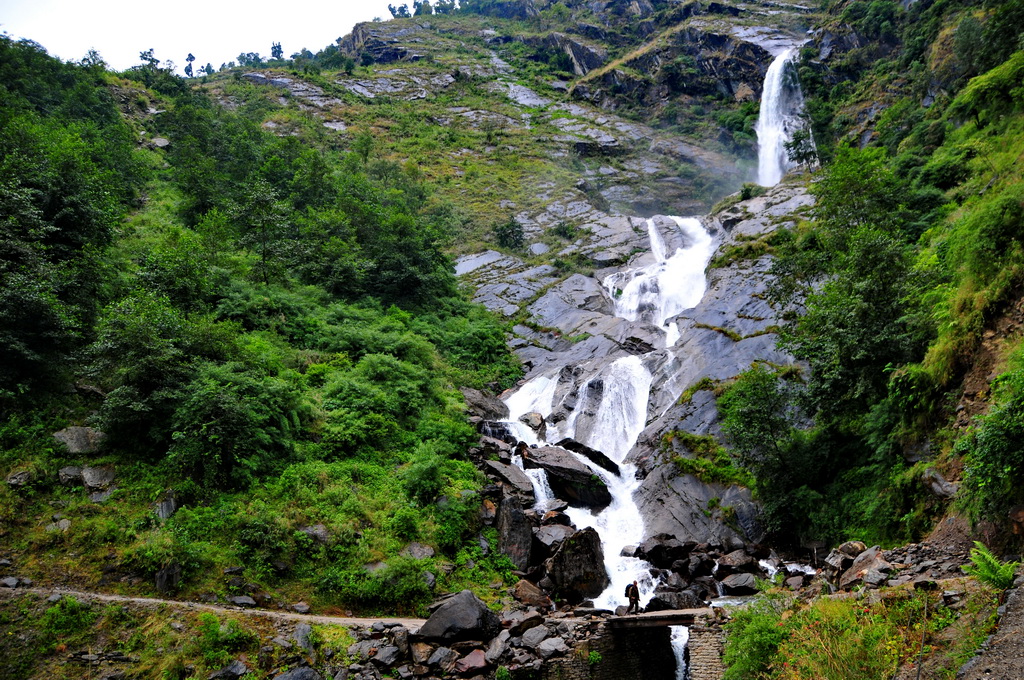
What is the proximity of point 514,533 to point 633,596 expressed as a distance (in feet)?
13.0

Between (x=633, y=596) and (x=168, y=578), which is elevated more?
(x=168, y=578)

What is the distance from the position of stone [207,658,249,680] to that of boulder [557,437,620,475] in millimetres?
15031

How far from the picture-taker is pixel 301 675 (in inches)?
388

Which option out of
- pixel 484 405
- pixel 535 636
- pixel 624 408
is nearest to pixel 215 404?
pixel 535 636

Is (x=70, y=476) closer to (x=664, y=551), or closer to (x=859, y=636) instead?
(x=859, y=636)

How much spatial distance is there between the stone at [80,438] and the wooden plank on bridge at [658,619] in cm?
1364

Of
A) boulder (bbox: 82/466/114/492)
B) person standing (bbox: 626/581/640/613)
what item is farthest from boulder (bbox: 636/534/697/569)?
boulder (bbox: 82/466/114/492)

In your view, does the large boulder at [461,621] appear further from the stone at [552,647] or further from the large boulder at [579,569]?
the large boulder at [579,569]

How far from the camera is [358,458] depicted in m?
17.3

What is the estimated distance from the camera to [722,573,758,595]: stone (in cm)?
1426

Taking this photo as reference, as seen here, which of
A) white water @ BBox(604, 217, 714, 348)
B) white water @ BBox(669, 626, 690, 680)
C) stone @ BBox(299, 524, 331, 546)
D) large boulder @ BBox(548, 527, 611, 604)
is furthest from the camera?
white water @ BBox(604, 217, 714, 348)

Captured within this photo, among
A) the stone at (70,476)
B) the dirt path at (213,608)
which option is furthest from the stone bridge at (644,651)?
the stone at (70,476)

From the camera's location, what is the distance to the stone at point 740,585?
14.3 m

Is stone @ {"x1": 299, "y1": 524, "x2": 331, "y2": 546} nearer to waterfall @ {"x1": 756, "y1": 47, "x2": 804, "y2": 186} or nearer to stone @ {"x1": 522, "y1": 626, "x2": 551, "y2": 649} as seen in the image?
stone @ {"x1": 522, "y1": 626, "x2": 551, "y2": 649}
